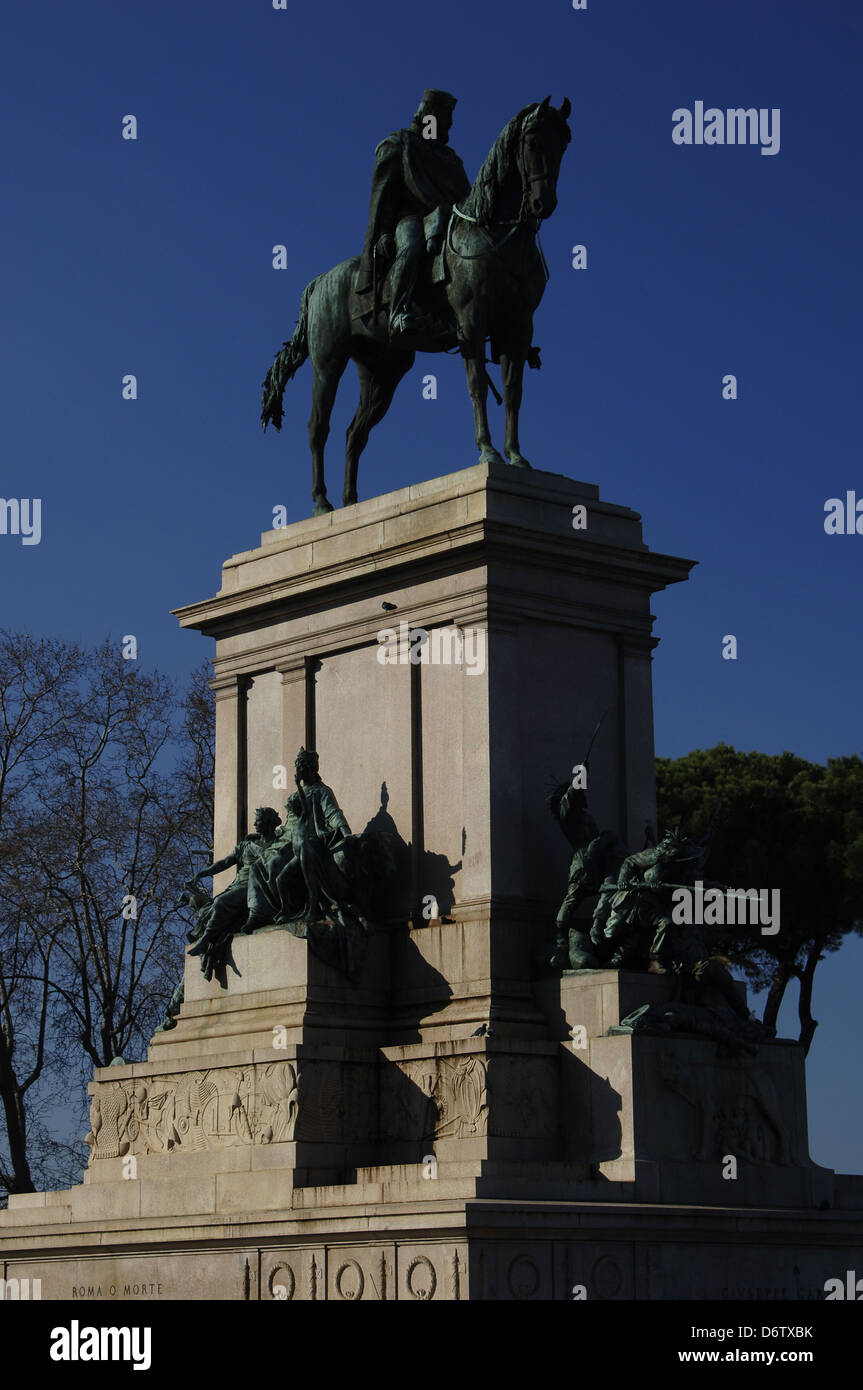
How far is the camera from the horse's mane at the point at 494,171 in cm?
2802

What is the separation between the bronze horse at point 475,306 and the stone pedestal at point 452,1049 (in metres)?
1.60

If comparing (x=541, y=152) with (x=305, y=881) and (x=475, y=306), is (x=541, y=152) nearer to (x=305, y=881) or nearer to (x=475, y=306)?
(x=475, y=306)

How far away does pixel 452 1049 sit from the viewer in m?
25.4

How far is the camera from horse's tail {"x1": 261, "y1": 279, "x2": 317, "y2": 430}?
3161 cm

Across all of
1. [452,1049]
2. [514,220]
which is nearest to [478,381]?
[514,220]

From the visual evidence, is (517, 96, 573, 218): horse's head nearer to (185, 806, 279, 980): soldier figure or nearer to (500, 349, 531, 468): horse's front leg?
(500, 349, 531, 468): horse's front leg

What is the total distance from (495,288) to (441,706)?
4.82 metres

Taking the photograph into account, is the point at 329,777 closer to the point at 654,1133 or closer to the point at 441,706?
the point at 441,706

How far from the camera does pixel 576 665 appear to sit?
27859 mm

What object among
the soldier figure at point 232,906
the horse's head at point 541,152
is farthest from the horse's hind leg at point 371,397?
the soldier figure at point 232,906

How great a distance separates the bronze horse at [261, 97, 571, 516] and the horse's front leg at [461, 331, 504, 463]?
11 mm

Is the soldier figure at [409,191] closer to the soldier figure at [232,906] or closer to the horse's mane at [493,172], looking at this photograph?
the horse's mane at [493,172]
